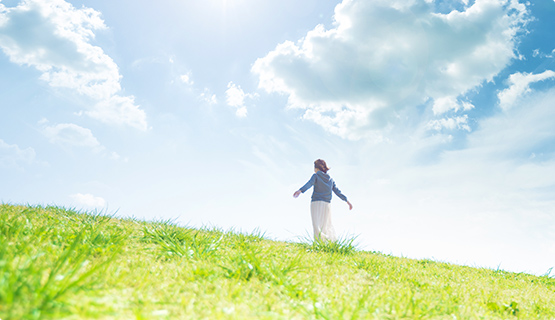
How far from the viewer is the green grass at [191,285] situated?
9.91 feet

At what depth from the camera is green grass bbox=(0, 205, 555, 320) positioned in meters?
3.02

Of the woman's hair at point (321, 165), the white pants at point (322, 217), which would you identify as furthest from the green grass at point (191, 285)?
the woman's hair at point (321, 165)

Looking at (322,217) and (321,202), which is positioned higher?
(321,202)

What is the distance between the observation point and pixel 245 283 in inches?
178

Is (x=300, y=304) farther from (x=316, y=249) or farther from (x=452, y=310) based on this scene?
(x=316, y=249)

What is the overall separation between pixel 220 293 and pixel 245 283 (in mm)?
546

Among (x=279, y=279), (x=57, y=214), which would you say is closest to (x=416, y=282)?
(x=279, y=279)

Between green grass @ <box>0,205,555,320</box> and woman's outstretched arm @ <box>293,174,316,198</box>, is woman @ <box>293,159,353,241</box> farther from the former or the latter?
green grass @ <box>0,205,555,320</box>

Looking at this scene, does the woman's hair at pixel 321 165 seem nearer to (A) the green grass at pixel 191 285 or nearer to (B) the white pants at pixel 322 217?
(B) the white pants at pixel 322 217

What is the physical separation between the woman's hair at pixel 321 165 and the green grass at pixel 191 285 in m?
5.07

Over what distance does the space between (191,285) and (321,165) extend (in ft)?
27.7

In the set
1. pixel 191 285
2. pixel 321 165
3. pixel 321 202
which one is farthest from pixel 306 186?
pixel 191 285

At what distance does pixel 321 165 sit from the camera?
1219 centimetres

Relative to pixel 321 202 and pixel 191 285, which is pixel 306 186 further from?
pixel 191 285
